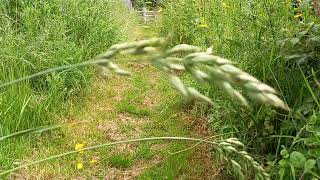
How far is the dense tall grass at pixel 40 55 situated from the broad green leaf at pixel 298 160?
69.8 inches

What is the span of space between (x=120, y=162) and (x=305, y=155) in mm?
1537

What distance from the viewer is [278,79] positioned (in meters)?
2.90

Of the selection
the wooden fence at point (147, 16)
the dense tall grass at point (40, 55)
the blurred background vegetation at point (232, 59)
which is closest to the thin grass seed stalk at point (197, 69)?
the blurred background vegetation at point (232, 59)

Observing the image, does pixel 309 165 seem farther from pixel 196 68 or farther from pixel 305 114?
pixel 196 68

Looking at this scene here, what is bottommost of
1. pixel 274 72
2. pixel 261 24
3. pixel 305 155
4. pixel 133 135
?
pixel 133 135

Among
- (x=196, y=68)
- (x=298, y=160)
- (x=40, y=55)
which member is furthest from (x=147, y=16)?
(x=196, y=68)

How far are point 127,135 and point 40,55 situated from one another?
1.10 metres

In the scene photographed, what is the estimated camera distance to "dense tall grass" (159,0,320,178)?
2.38 metres

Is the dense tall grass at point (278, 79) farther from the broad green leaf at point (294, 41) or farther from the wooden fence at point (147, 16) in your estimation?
the wooden fence at point (147, 16)

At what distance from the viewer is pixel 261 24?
3242mm

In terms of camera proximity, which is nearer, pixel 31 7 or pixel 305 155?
pixel 305 155

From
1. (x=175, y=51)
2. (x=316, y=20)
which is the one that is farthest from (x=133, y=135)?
(x=175, y=51)

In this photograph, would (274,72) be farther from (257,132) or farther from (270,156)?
(270,156)

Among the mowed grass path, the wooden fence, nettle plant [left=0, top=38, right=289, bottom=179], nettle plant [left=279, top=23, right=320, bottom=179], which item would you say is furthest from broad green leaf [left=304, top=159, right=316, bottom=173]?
the wooden fence
